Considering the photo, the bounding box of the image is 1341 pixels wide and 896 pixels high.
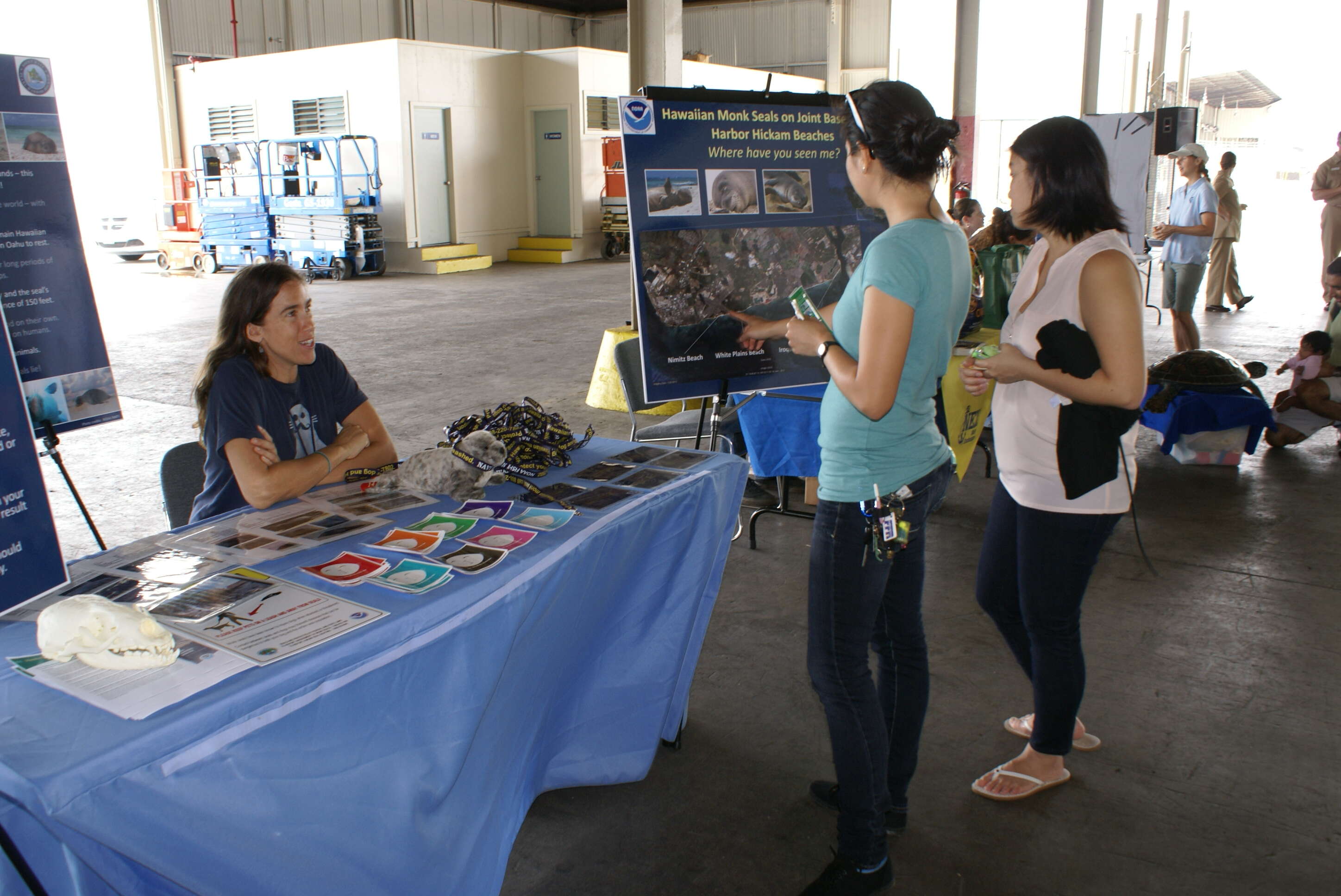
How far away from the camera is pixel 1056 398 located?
1.93m

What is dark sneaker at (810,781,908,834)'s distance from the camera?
2.06m

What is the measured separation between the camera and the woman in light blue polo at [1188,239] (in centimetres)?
702

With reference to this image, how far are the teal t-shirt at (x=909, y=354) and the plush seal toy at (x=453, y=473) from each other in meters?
0.73

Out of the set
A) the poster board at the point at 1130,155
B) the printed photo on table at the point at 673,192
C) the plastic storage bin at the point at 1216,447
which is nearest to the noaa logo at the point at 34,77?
the printed photo on table at the point at 673,192

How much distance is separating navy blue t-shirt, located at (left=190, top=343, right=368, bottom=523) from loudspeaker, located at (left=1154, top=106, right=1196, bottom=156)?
787 centimetres

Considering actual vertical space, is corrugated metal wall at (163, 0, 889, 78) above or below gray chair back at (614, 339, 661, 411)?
above

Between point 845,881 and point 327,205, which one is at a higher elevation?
point 327,205

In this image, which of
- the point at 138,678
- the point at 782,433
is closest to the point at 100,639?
the point at 138,678

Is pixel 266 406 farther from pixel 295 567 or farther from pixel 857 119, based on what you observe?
pixel 857 119

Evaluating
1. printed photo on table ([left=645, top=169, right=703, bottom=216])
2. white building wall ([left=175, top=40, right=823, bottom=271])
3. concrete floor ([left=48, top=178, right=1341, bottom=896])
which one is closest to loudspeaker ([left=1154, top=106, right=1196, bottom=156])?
concrete floor ([left=48, top=178, right=1341, bottom=896])

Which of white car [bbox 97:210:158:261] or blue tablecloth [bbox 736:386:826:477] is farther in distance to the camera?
white car [bbox 97:210:158:261]

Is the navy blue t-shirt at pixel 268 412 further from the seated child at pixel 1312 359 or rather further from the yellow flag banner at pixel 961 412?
the seated child at pixel 1312 359

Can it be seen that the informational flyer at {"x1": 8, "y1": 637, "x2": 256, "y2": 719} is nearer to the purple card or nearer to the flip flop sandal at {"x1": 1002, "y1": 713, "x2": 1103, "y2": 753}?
the purple card

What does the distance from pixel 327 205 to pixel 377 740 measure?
13.4 m
